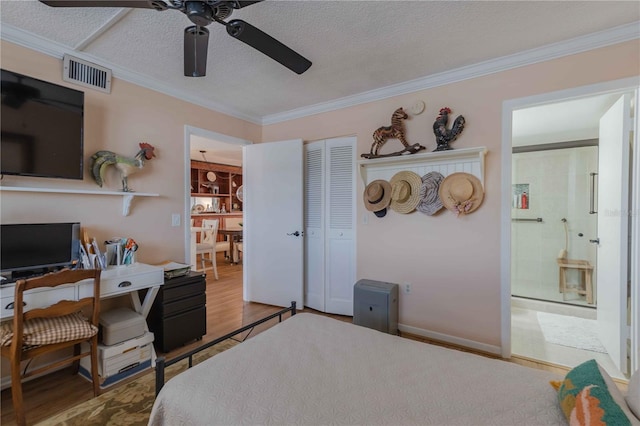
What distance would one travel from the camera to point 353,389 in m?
1.12

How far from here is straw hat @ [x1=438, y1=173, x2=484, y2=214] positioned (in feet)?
8.14

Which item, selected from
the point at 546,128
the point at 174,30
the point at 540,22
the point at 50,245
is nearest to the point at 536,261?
the point at 546,128

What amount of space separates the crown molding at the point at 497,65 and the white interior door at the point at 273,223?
0.75 meters

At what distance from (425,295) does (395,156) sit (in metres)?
1.36

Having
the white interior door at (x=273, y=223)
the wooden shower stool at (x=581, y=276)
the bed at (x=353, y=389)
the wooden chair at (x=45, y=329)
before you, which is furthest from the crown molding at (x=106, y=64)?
the wooden shower stool at (x=581, y=276)

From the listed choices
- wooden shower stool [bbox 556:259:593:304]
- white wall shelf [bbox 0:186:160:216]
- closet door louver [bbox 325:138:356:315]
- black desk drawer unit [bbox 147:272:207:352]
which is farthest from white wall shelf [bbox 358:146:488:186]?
wooden shower stool [bbox 556:259:593:304]

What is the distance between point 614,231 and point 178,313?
358 centimetres

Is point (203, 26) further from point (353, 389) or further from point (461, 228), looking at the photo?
point (461, 228)

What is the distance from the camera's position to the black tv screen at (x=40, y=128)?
6.28 ft

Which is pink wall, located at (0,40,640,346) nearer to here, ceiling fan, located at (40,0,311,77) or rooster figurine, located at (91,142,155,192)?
rooster figurine, located at (91,142,155,192)

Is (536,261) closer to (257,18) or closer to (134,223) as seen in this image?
(257,18)

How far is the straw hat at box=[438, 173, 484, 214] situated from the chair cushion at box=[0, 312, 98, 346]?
2.85m

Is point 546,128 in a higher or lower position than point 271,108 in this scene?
lower

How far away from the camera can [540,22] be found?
6.33 feet
